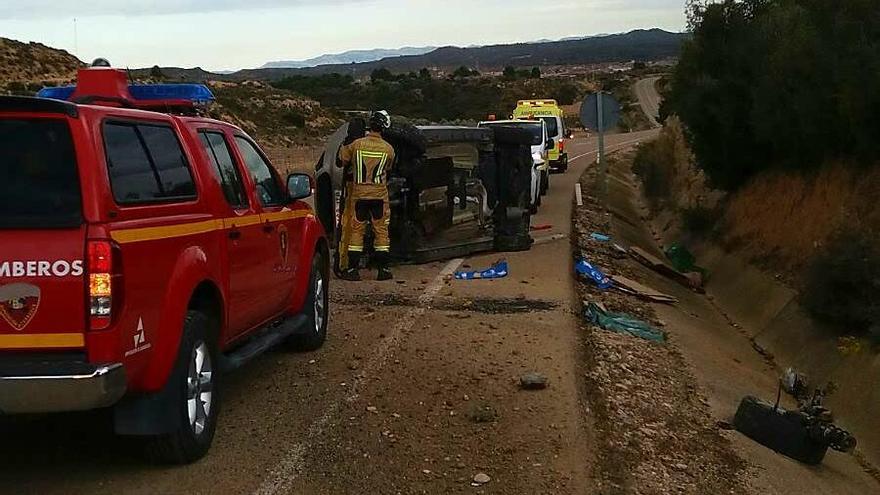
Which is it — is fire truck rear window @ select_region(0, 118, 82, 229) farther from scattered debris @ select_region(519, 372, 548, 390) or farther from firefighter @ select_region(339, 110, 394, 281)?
firefighter @ select_region(339, 110, 394, 281)

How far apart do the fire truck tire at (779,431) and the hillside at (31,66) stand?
1900 inches

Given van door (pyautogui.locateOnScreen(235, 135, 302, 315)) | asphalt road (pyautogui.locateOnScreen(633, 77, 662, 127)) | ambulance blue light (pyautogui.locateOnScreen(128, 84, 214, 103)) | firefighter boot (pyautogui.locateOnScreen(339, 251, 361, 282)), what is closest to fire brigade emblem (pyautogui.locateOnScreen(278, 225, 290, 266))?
van door (pyautogui.locateOnScreen(235, 135, 302, 315))

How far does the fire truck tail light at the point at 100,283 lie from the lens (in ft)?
15.6

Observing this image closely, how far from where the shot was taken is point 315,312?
8.66 meters

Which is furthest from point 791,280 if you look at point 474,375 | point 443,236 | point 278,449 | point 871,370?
point 278,449

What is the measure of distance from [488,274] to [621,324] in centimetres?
233

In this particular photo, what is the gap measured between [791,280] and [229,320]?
10528mm

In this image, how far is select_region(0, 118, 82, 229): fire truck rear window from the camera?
481cm

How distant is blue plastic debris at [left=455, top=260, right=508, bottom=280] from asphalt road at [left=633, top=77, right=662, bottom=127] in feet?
211

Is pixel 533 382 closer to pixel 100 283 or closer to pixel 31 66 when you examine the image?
pixel 100 283

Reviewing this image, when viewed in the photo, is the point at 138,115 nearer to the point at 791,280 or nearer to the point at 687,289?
the point at 791,280

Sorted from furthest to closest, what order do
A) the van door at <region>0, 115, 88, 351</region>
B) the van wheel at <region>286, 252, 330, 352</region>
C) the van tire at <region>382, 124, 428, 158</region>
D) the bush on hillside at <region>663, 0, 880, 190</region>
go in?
1. the bush on hillside at <region>663, 0, 880, 190</region>
2. the van tire at <region>382, 124, 428, 158</region>
3. the van wheel at <region>286, 252, 330, 352</region>
4. the van door at <region>0, 115, 88, 351</region>

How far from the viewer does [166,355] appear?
534 cm

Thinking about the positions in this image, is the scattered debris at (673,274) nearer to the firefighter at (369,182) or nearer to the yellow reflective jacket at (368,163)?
the firefighter at (369,182)
